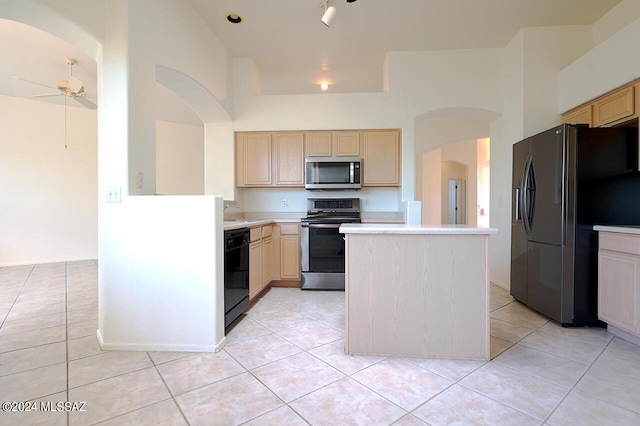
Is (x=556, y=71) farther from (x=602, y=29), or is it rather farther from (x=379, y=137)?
(x=379, y=137)

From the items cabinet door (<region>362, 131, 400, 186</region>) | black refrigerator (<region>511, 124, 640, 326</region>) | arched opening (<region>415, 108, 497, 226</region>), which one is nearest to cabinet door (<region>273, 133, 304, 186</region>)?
cabinet door (<region>362, 131, 400, 186</region>)

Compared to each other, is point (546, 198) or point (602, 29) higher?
point (602, 29)

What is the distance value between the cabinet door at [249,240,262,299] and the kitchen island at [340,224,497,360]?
4.47ft

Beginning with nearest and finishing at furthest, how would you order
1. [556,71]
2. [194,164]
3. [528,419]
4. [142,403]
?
[528,419] → [142,403] → [556,71] → [194,164]

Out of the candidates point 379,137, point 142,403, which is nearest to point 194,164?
point 379,137

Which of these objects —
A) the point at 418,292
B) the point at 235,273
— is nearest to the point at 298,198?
the point at 235,273

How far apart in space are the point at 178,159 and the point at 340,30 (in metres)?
4.87

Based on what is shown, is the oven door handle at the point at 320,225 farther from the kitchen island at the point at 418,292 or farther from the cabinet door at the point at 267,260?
the kitchen island at the point at 418,292

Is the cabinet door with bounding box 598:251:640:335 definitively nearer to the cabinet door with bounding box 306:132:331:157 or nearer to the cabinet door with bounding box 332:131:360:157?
the cabinet door with bounding box 332:131:360:157

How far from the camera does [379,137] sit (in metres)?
3.99

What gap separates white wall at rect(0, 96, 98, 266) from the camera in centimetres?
497

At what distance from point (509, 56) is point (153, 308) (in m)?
4.61

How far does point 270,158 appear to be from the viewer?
4.11 m

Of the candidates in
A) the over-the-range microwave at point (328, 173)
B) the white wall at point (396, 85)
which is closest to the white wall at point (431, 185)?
the white wall at point (396, 85)
